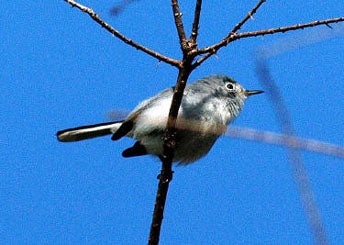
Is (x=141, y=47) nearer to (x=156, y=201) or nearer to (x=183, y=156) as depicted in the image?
(x=156, y=201)

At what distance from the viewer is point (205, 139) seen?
4.07 meters

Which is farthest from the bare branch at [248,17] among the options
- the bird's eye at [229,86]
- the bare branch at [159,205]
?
the bird's eye at [229,86]

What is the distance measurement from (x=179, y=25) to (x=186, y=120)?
48.3 inches

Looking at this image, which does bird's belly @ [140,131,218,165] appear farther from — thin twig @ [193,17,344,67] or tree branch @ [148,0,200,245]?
thin twig @ [193,17,344,67]

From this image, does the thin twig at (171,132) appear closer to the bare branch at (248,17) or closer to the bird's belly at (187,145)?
the bare branch at (248,17)

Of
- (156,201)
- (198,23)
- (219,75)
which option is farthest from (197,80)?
(198,23)

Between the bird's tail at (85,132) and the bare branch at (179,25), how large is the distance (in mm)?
2237

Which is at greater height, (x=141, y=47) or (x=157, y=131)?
(x=157, y=131)

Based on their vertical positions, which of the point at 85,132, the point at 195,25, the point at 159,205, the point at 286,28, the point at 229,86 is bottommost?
the point at 159,205

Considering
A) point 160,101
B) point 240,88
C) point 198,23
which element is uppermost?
point 240,88

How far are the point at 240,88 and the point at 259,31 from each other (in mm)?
2597

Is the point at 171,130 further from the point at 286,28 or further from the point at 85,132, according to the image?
the point at 85,132

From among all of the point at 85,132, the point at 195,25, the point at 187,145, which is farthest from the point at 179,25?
the point at 85,132

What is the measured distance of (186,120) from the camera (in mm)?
3580
